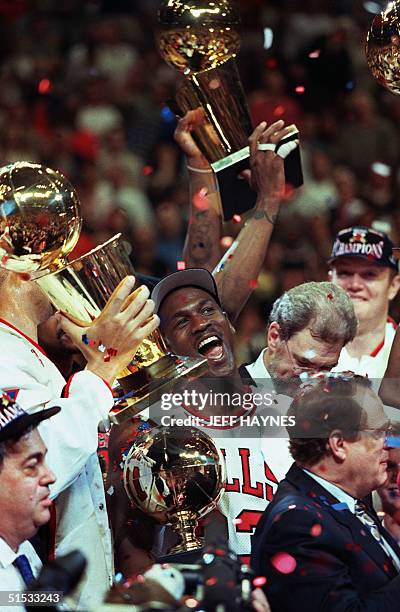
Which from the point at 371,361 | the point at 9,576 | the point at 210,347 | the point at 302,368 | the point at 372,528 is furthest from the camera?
the point at 371,361

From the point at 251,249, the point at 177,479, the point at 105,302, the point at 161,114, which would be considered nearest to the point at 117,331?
the point at 105,302

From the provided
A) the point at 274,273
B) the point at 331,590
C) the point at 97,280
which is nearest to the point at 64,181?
the point at 97,280

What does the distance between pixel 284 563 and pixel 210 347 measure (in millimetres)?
1059

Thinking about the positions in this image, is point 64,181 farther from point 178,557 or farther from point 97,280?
point 178,557

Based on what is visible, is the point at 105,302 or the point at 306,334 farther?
the point at 306,334

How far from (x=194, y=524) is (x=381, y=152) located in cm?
497

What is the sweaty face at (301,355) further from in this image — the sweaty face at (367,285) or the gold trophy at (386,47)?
the sweaty face at (367,285)

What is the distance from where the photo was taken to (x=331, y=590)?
112 inches

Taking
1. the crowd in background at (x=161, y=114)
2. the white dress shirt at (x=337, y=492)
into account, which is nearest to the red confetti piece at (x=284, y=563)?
the white dress shirt at (x=337, y=492)

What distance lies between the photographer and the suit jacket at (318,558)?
2861 mm

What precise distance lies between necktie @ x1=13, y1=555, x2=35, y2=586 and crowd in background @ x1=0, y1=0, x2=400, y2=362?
3.90m

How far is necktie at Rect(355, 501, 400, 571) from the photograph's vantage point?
10.2ft

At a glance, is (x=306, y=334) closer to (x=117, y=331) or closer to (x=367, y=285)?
(x=117, y=331)

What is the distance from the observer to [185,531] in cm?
341
